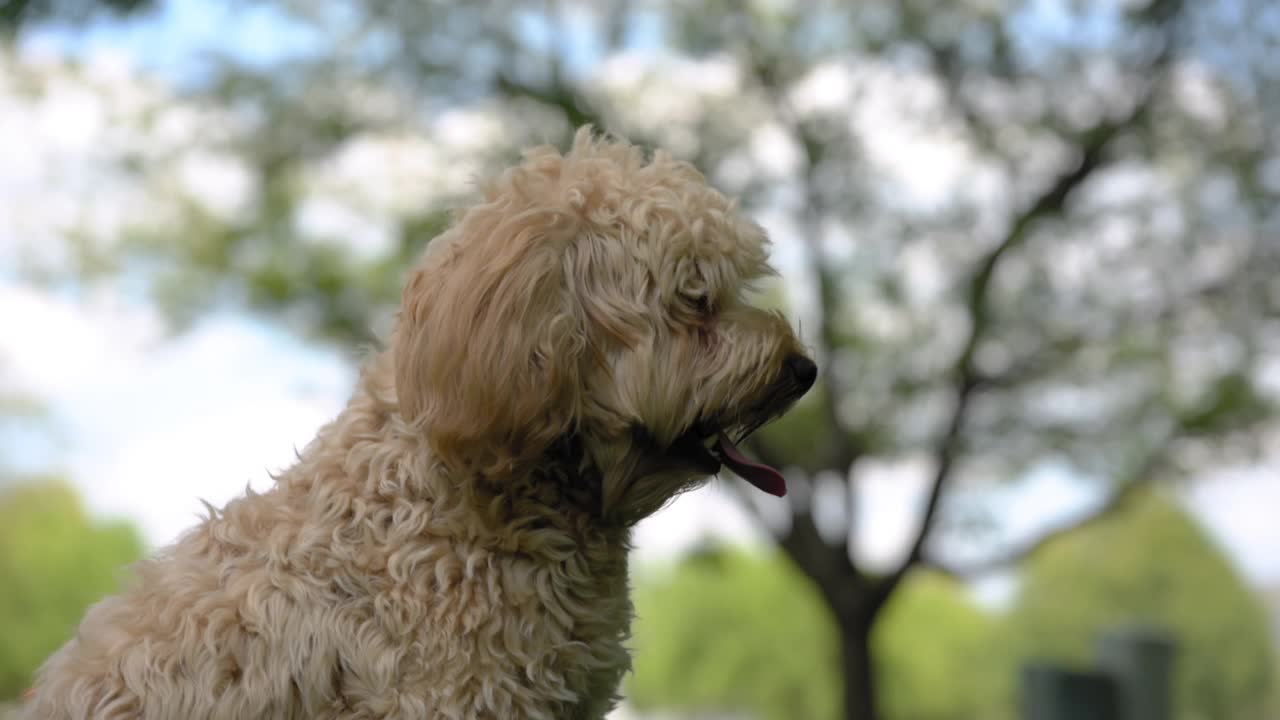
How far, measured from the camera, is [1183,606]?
79.5 feet

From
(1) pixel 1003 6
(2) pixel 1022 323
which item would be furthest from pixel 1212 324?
(1) pixel 1003 6

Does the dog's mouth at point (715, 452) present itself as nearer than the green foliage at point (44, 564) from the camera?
Yes

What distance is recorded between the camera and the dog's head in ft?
9.04

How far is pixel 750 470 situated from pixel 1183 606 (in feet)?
78.1

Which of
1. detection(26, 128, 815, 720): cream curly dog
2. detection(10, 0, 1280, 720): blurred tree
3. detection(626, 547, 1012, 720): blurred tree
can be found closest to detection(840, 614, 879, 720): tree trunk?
detection(10, 0, 1280, 720): blurred tree

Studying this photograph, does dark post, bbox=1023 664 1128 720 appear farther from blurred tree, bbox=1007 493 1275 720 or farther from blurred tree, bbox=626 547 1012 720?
blurred tree, bbox=626 547 1012 720

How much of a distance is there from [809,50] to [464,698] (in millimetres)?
11822

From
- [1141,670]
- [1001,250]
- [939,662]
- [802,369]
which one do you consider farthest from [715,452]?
[939,662]

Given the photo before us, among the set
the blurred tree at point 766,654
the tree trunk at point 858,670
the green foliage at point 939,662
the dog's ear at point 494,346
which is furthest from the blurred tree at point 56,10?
the green foliage at point 939,662

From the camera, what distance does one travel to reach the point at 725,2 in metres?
Result: 13.2

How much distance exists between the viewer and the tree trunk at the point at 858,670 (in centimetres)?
1409

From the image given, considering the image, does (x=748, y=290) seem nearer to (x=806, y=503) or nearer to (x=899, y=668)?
(x=806, y=503)

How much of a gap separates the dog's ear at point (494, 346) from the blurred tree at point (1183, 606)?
2238 centimetres

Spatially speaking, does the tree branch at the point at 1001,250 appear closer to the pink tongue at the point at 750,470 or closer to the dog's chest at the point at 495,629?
the pink tongue at the point at 750,470
